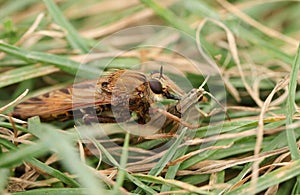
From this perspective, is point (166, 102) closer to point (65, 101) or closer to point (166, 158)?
point (166, 158)

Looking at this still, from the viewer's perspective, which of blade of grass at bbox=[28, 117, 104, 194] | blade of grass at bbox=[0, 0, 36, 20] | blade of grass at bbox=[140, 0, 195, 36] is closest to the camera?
blade of grass at bbox=[28, 117, 104, 194]

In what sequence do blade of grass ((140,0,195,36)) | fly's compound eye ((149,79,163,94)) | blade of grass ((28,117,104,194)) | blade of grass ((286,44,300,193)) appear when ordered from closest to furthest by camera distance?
1. blade of grass ((28,117,104,194))
2. blade of grass ((286,44,300,193))
3. fly's compound eye ((149,79,163,94))
4. blade of grass ((140,0,195,36))

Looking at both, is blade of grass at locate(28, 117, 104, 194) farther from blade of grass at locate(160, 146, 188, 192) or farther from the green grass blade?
the green grass blade

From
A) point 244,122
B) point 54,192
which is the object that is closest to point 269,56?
point 244,122

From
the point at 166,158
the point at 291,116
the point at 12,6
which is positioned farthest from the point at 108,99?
the point at 12,6

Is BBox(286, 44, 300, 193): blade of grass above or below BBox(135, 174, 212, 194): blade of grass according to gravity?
above

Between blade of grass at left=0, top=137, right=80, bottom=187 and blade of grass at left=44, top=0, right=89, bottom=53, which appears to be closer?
blade of grass at left=0, top=137, right=80, bottom=187

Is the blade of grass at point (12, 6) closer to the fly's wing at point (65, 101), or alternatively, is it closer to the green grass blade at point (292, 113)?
the fly's wing at point (65, 101)

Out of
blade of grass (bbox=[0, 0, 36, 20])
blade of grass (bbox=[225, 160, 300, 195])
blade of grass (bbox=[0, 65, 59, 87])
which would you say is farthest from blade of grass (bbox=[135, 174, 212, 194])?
blade of grass (bbox=[0, 0, 36, 20])

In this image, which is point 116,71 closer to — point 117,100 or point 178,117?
point 117,100

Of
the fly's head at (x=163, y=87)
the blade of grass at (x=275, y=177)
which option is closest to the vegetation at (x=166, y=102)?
the blade of grass at (x=275, y=177)
